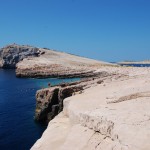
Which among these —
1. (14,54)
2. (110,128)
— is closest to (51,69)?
(14,54)

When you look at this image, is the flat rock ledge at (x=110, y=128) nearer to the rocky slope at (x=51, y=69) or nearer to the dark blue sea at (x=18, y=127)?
the dark blue sea at (x=18, y=127)

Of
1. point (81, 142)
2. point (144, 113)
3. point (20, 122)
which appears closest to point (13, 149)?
point (20, 122)

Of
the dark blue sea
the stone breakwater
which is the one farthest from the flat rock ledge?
the stone breakwater

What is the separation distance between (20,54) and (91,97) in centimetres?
12977

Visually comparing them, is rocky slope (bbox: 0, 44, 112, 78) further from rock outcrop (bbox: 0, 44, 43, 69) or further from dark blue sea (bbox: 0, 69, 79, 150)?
dark blue sea (bbox: 0, 69, 79, 150)

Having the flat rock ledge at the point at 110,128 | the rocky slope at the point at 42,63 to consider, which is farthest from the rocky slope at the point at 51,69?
the flat rock ledge at the point at 110,128

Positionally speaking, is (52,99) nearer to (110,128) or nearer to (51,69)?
(110,128)

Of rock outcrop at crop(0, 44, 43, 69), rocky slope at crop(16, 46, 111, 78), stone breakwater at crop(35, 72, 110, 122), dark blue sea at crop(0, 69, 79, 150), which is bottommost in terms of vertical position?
dark blue sea at crop(0, 69, 79, 150)

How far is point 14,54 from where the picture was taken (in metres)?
158

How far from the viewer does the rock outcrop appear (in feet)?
499

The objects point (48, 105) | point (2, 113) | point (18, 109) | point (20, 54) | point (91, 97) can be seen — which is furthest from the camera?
point (20, 54)

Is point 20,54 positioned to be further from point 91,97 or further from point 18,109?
point 91,97

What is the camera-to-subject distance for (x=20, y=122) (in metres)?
40.2

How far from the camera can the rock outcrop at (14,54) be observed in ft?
499
